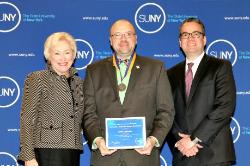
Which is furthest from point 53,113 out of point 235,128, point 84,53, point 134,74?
point 235,128

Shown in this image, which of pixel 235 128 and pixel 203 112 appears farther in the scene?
pixel 235 128

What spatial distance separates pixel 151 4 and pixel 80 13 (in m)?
0.83

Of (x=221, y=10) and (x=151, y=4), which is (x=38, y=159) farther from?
(x=221, y=10)

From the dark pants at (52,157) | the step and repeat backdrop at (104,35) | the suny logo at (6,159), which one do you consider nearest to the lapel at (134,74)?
the dark pants at (52,157)

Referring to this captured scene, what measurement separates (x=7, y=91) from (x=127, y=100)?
184 centimetres

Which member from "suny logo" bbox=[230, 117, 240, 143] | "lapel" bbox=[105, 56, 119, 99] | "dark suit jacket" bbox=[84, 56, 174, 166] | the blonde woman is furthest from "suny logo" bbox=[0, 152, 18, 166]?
"suny logo" bbox=[230, 117, 240, 143]

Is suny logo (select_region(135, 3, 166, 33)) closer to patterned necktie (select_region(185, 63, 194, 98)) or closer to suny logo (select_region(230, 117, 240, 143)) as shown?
patterned necktie (select_region(185, 63, 194, 98))

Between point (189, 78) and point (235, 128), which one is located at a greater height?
point (189, 78)

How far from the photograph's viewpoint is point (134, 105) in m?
3.63

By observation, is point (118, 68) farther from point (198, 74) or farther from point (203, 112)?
point (203, 112)

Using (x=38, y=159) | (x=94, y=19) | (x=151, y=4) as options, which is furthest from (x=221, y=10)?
(x=38, y=159)

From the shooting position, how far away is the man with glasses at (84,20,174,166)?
11.8 ft

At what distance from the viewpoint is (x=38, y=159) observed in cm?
358

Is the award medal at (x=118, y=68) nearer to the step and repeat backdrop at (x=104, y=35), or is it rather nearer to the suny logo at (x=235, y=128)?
the step and repeat backdrop at (x=104, y=35)
